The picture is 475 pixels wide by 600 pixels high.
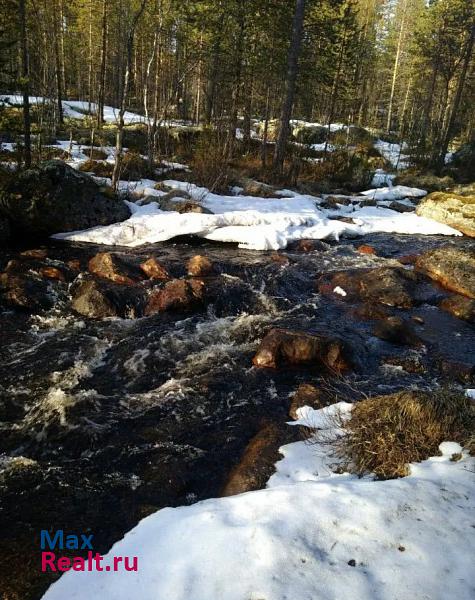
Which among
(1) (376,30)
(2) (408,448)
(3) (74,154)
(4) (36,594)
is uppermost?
(1) (376,30)

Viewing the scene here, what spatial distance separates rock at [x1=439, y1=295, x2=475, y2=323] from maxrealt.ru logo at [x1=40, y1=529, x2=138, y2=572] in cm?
720

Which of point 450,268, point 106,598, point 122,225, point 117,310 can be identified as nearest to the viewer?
point 106,598

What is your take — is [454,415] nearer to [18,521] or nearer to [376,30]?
[18,521]

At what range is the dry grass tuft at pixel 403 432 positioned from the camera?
10.6ft

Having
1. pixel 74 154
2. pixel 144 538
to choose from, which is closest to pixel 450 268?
pixel 144 538

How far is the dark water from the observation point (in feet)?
11.2

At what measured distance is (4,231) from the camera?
31.4 feet

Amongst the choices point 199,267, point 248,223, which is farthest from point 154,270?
point 248,223

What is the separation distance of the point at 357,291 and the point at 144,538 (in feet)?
22.3

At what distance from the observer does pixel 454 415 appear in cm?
342

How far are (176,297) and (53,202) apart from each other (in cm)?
501

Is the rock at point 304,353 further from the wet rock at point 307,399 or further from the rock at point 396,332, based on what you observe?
the rock at point 396,332

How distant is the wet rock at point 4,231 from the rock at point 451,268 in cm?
990

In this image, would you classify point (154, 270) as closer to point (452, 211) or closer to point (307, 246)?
point (307, 246)
